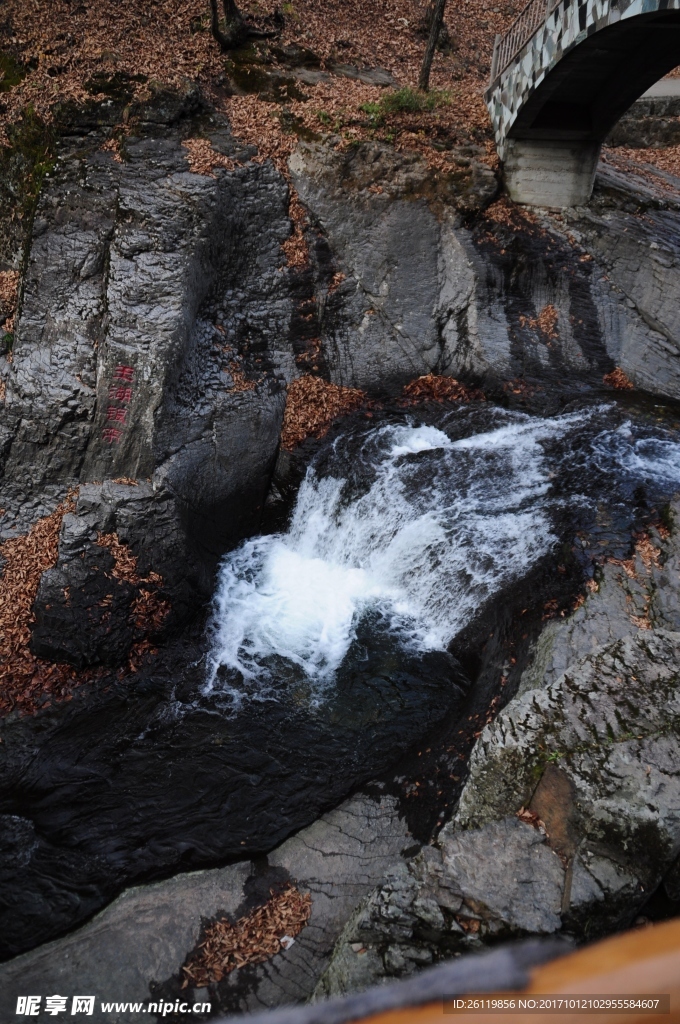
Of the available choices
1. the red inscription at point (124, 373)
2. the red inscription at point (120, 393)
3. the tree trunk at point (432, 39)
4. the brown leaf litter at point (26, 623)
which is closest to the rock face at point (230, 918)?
the brown leaf litter at point (26, 623)

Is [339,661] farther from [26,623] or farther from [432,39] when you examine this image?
[432,39]

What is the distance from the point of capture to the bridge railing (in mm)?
9805

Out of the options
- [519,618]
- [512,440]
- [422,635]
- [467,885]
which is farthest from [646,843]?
[512,440]

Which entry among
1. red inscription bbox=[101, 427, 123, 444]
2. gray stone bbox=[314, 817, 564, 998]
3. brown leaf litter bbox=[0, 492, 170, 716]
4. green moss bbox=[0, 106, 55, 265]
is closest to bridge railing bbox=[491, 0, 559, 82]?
green moss bbox=[0, 106, 55, 265]

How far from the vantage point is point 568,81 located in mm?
9562

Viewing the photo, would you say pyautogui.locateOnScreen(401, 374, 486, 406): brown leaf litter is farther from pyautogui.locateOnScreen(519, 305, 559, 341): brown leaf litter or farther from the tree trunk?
the tree trunk

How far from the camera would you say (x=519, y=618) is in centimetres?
709

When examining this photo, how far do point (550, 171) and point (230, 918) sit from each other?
454 inches

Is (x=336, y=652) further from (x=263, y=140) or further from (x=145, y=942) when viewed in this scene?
(x=263, y=140)

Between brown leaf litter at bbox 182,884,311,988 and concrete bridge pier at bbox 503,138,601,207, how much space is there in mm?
10830

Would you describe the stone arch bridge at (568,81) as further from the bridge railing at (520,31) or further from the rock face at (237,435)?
the rock face at (237,435)

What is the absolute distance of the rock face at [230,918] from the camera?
5203mm

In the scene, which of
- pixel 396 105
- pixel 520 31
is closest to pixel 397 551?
pixel 396 105

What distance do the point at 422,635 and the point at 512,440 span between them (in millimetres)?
3149
